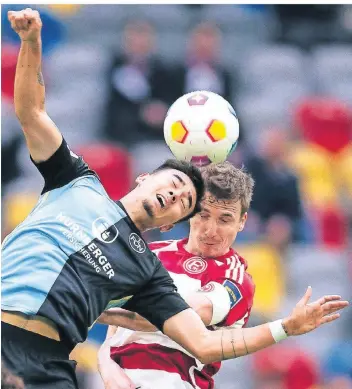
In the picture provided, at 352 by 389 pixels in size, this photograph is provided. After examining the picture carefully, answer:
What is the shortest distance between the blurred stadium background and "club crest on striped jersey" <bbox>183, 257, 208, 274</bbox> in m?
2.95

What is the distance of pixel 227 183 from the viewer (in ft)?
17.1

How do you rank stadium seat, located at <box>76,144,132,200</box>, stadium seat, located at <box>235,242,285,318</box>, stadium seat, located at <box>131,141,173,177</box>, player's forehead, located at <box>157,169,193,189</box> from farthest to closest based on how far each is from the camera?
stadium seat, located at <box>131,141,173,177</box> → stadium seat, located at <box>76,144,132,200</box> → stadium seat, located at <box>235,242,285,318</box> → player's forehead, located at <box>157,169,193,189</box>

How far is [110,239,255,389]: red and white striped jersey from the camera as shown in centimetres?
491

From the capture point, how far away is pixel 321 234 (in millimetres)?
9609

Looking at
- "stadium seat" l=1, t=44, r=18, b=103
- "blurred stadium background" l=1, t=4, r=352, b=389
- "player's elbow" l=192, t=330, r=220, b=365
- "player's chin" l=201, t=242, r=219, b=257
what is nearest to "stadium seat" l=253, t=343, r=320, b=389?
"blurred stadium background" l=1, t=4, r=352, b=389

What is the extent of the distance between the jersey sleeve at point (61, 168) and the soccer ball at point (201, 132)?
1.07m

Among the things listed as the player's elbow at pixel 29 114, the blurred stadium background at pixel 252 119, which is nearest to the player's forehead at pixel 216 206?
the player's elbow at pixel 29 114

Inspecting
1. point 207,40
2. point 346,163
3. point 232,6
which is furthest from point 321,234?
point 232,6

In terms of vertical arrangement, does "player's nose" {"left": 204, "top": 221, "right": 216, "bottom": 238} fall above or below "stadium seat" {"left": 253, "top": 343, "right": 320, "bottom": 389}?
above

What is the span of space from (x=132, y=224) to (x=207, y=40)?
657 centimetres

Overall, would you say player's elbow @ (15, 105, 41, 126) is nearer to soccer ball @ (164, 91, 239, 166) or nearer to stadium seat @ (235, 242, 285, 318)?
soccer ball @ (164, 91, 239, 166)

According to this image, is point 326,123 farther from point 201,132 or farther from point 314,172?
point 201,132

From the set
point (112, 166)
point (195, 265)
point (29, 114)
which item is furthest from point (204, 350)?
point (112, 166)

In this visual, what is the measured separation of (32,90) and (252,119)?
6651 millimetres
